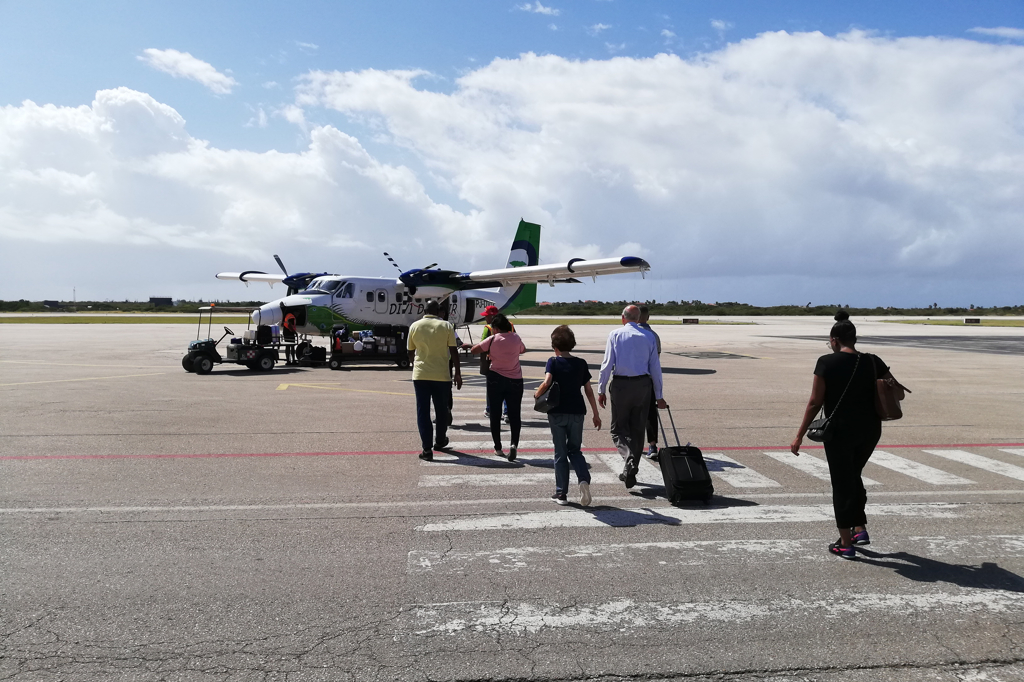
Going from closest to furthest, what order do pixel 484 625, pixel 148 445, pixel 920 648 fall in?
pixel 920 648
pixel 484 625
pixel 148 445

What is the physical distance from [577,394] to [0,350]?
92.4 feet

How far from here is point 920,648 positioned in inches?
158

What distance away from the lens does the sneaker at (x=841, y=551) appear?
5.46 metres

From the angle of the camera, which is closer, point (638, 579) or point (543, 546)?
point (638, 579)

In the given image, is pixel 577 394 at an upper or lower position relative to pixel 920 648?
upper

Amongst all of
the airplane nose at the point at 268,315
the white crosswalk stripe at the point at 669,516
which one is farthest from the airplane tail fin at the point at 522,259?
the white crosswalk stripe at the point at 669,516

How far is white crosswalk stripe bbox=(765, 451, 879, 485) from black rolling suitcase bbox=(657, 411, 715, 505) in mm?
1928

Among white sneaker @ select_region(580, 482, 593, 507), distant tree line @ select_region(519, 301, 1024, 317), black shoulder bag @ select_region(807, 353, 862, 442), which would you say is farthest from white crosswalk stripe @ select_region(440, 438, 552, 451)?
distant tree line @ select_region(519, 301, 1024, 317)

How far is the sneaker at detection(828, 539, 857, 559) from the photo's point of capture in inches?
215

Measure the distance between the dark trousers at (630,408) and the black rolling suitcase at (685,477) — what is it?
20.7 inches

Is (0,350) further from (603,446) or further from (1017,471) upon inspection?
(1017,471)

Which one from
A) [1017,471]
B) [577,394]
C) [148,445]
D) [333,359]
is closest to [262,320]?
[333,359]

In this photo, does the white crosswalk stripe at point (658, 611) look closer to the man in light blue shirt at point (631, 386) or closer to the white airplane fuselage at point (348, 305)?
the man in light blue shirt at point (631, 386)

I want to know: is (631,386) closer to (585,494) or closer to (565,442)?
(565,442)
